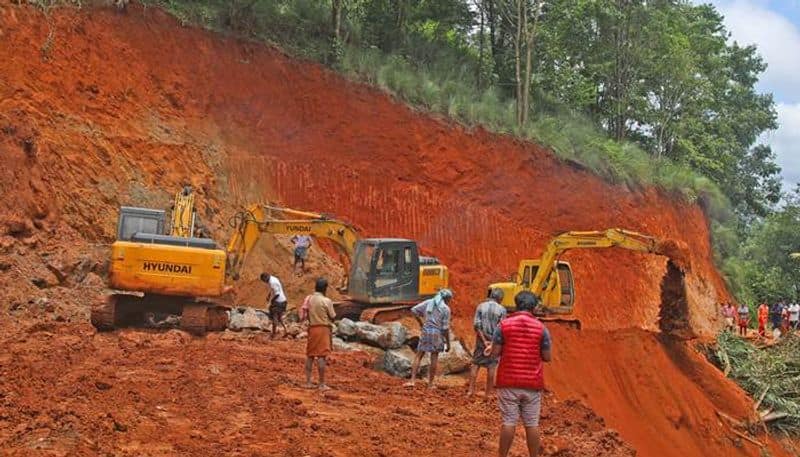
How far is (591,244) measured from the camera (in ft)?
66.9

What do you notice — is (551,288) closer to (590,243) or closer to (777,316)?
(590,243)

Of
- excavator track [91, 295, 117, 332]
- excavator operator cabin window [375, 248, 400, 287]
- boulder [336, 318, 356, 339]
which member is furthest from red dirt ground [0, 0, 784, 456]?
excavator operator cabin window [375, 248, 400, 287]

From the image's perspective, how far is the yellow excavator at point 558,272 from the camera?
19.9 metres

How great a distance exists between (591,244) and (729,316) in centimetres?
1501

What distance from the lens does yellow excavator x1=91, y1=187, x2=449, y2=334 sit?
1544 cm

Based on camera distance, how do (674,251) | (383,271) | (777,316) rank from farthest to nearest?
1. (777,316)
2. (674,251)
3. (383,271)

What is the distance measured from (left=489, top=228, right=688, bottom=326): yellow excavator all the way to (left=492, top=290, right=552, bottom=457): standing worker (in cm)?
1218

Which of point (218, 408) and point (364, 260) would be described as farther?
point (364, 260)

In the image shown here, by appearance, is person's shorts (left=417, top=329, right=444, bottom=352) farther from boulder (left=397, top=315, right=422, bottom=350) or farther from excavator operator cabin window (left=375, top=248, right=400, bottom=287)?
excavator operator cabin window (left=375, top=248, right=400, bottom=287)

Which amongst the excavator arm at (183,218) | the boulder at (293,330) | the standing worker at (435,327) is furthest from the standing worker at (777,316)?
the standing worker at (435,327)

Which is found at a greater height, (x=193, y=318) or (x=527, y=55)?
(x=527, y=55)

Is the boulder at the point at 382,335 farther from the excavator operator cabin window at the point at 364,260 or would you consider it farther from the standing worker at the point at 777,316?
the standing worker at the point at 777,316

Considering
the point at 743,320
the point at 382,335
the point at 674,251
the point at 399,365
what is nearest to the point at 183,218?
the point at 382,335

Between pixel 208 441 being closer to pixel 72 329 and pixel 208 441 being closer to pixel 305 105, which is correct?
pixel 72 329
